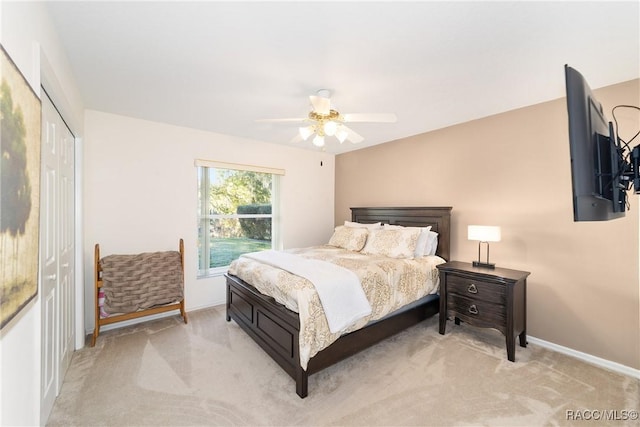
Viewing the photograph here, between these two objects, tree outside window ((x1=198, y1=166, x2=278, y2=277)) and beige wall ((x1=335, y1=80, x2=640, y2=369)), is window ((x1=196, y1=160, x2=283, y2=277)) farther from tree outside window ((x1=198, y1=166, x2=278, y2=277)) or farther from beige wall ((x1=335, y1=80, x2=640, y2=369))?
beige wall ((x1=335, y1=80, x2=640, y2=369))

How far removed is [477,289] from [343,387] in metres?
1.67

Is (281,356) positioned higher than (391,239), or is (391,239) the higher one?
(391,239)

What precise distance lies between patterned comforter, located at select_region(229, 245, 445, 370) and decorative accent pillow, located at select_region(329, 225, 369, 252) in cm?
43

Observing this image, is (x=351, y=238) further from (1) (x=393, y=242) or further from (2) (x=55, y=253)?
(2) (x=55, y=253)

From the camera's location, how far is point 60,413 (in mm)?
1801

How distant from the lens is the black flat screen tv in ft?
3.82

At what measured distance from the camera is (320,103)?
6.92ft

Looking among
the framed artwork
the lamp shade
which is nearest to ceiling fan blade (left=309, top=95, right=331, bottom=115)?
the framed artwork

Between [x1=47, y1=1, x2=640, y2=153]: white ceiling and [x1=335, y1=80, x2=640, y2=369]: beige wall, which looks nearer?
[x1=47, y1=1, x2=640, y2=153]: white ceiling

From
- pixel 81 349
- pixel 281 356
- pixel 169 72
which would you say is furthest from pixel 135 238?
pixel 281 356

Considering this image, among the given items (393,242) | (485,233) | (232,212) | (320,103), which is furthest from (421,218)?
(232,212)

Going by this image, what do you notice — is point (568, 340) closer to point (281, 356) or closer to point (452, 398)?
point (452, 398)

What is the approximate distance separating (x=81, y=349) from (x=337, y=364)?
8.04 feet

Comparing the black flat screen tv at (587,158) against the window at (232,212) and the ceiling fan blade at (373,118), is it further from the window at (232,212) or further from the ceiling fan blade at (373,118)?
the window at (232,212)
